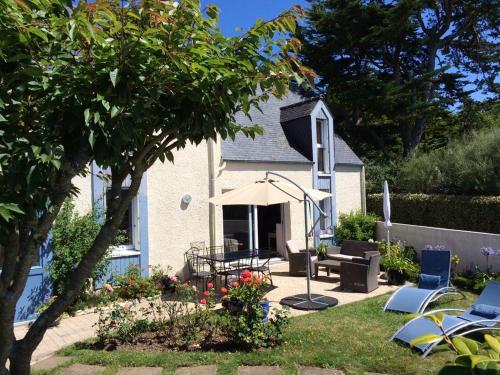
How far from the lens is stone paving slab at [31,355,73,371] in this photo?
6145mm

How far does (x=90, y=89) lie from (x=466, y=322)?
634cm

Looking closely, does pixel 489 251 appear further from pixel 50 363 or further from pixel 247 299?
pixel 50 363

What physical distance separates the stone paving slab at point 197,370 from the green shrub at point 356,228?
11640 mm

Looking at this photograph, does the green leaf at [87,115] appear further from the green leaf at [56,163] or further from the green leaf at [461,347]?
the green leaf at [461,347]

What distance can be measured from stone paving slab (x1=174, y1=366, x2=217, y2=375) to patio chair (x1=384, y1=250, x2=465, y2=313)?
4.32 metres

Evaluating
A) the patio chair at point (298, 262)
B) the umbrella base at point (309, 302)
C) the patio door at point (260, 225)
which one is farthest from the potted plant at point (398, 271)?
the patio door at point (260, 225)

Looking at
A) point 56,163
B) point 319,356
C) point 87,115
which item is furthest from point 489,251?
point 56,163

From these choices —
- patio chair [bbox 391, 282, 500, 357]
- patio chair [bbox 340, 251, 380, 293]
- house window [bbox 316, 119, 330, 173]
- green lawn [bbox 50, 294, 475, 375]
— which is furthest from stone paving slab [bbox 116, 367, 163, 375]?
house window [bbox 316, 119, 330, 173]

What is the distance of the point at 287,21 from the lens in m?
3.72

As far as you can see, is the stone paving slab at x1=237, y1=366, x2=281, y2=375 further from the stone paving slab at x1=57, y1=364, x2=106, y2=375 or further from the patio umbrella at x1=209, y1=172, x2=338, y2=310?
the patio umbrella at x1=209, y1=172, x2=338, y2=310

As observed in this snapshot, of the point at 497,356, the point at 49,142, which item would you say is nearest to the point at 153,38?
the point at 49,142

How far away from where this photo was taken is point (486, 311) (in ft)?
22.7

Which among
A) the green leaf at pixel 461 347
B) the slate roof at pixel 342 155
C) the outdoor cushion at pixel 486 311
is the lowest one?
the outdoor cushion at pixel 486 311

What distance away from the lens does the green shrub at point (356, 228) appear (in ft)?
54.4
